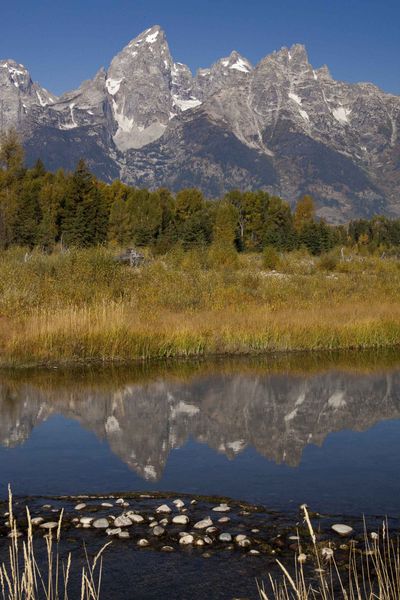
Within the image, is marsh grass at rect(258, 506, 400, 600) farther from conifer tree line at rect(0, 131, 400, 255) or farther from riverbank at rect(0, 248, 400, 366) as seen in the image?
conifer tree line at rect(0, 131, 400, 255)

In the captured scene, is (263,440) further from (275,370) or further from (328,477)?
(275,370)

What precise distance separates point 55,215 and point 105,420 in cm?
5553

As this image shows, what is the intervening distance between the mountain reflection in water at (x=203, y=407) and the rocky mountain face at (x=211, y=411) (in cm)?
2

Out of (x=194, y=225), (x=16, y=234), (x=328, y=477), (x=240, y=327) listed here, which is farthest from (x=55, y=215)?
(x=328, y=477)

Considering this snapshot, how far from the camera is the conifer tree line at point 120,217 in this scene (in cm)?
5962

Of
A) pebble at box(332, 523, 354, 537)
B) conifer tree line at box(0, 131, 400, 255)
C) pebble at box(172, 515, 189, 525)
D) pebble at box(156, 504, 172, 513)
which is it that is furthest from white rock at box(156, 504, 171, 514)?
conifer tree line at box(0, 131, 400, 255)

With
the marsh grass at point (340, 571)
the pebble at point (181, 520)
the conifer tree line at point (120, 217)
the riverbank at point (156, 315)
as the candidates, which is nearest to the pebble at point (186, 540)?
the pebble at point (181, 520)

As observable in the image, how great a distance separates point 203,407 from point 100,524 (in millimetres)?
6273

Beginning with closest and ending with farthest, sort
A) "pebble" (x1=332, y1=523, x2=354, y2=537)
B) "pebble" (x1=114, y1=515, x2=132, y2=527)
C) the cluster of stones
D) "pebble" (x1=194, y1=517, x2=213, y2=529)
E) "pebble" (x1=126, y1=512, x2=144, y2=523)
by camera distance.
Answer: the cluster of stones → "pebble" (x1=332, y1=523, x2=354, y2=537) → "pebble" (x1=194, y1=517, x2=213, y2=529) → "pebble" (x1=114, y1=515, x2=132, y2=527) → "pebble" (x1=126, y1=512, x2=144, y2=523)

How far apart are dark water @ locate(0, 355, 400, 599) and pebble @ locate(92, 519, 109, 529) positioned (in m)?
0.88

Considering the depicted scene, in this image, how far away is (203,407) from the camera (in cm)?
1379

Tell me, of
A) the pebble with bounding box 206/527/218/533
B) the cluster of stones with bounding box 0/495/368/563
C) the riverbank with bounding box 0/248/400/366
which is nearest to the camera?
the cluster of stones with bounding box 0/495/368/563

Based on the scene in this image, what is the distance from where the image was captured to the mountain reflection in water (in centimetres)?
1141

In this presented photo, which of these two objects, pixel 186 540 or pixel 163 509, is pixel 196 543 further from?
pixel 163 509
